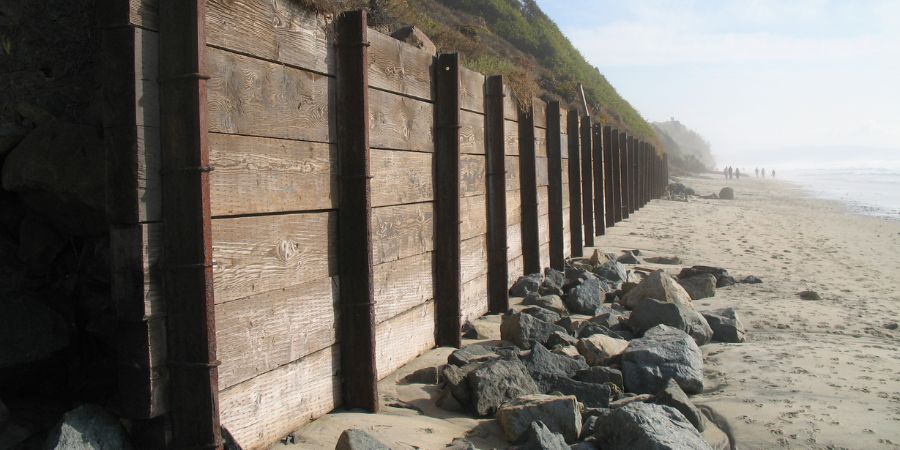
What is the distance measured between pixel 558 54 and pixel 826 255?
110 ft

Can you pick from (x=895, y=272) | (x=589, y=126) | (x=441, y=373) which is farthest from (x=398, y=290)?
(x=895, y=272)

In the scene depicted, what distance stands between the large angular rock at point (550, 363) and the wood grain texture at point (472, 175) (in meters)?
1.50

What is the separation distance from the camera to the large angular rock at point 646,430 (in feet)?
11.5

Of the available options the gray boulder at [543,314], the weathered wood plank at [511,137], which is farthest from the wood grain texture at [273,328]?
the weathered wood plank at [511,137]

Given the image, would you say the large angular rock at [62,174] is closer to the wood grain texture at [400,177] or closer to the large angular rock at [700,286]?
the wood grain texture at [400,177]

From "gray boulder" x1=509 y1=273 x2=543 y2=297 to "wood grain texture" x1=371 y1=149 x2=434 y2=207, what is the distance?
8.08 feet

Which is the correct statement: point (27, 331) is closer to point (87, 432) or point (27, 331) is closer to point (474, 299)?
point (87, 432)

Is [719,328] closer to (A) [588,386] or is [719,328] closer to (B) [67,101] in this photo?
(A) [588,386]

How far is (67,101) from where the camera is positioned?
142 inches

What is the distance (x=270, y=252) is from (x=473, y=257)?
3.10 m

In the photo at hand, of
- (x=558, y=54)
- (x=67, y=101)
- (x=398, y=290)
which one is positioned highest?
(x=558, y=54)

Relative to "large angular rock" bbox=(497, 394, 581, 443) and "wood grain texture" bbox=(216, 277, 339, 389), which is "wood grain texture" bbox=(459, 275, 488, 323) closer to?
"large angular rock" bbox=(497, 394, 581, 443)

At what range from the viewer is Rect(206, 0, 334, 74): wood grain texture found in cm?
308

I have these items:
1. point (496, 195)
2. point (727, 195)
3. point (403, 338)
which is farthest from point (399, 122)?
point (727, 195)
